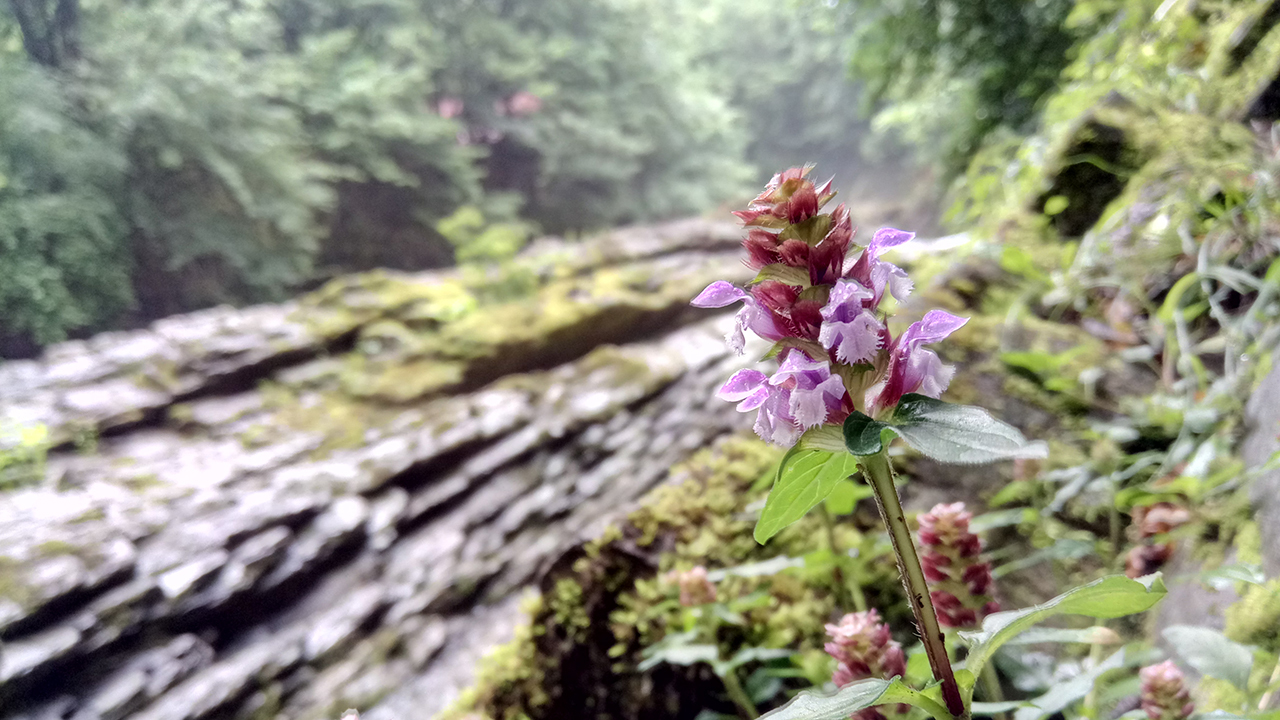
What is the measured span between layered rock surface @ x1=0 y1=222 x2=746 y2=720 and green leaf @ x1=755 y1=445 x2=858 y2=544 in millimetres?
Result: 1414

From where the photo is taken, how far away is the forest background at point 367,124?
2.93m

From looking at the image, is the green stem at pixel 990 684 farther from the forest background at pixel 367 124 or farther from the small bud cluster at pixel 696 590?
the forest background at pixel 367 124

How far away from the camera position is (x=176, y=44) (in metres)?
3.65

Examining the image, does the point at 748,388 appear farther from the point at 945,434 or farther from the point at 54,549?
the point at 54,549

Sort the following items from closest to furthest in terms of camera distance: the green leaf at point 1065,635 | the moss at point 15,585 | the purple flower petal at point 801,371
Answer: the purple flower petal at point 801,371 < the green leaf at point 1065,635 < the moss at point 15,585

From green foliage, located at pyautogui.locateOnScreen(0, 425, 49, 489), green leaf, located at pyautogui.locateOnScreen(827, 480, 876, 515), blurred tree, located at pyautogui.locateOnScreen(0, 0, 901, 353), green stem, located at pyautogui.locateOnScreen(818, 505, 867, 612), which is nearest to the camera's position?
green leaf, located at pyautogui.locateOnScreen(827, 480, 876, 515)

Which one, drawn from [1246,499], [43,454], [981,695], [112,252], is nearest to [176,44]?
[112,252]

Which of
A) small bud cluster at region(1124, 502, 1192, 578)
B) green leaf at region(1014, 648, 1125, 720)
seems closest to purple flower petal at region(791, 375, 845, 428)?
green leaf at region(1014, 648, 1125, 720)

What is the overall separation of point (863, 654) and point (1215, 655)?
1.58 ft

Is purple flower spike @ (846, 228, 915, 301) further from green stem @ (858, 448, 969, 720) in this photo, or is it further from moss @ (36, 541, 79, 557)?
moss @ (36, 541, 79, 557)

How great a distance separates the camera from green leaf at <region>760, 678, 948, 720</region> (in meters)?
0.53

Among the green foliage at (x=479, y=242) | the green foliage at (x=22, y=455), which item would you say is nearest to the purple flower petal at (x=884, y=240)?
the green foliage at (x=22, y=455)

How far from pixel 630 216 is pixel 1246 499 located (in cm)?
727

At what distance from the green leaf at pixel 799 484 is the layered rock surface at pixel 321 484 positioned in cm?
141
